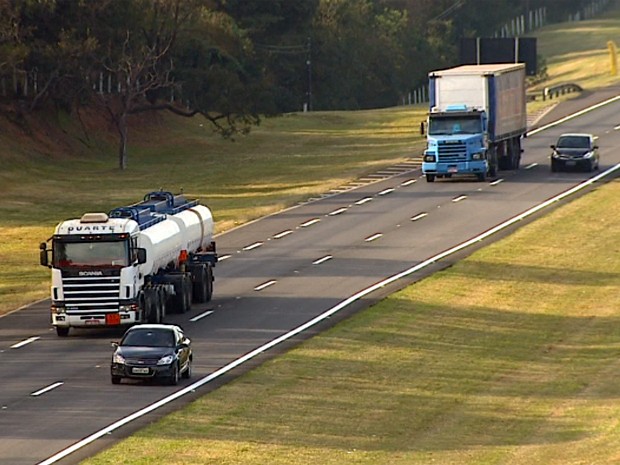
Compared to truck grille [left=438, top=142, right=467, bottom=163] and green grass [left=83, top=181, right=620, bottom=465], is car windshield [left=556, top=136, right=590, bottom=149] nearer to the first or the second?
truck grille [left=438, top=142, right=467, bottom=163]

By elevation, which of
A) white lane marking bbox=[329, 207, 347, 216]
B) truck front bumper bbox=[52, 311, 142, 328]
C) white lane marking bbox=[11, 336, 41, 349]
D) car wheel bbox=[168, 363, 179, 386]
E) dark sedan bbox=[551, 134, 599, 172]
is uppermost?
dark sedan bbox=[551, 134, 599, 172]

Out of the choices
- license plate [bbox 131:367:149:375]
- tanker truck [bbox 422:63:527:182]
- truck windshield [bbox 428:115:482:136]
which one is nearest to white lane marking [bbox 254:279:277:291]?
license plate [bbox 131:367:149:375]

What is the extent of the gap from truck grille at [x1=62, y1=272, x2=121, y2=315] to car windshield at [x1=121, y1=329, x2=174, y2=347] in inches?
245

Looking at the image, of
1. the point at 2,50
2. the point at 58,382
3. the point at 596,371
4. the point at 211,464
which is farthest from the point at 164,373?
the point at 2,50

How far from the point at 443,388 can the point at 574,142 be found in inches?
1959

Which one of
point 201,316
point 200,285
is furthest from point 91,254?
point 200,285

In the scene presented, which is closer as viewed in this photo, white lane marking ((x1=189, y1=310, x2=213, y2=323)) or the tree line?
white lane marking ((x1=189, y1=310, x2=213, y2=323))

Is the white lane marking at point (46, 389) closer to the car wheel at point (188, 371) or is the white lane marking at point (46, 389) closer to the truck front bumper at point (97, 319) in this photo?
the car wheel at point (188, 371)

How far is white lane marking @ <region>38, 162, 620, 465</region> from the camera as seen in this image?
34.9 meters

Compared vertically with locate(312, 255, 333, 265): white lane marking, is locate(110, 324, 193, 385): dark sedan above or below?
above

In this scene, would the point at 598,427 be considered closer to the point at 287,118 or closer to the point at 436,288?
the point at 436,288

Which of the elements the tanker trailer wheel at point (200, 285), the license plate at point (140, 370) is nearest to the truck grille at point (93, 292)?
the license plate at point (140, 370)

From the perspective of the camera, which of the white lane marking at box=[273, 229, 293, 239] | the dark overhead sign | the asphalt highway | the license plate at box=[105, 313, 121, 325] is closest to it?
the asphalt highway

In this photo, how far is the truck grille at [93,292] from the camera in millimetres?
47188
